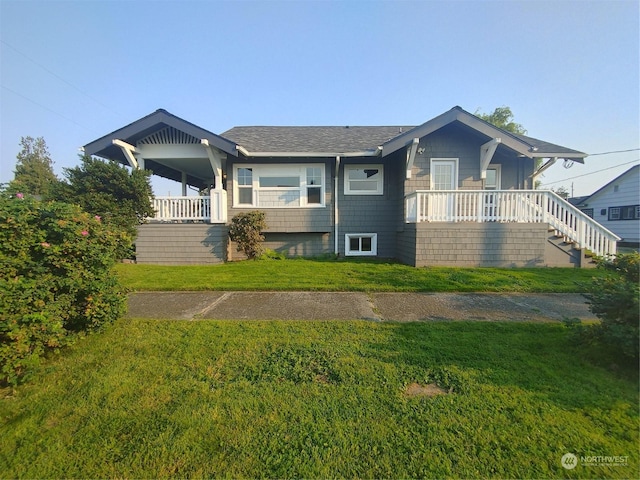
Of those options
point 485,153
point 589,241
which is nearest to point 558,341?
point 589,241

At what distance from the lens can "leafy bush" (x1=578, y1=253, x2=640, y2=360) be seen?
2551mm

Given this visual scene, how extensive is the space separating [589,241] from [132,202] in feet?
41.8

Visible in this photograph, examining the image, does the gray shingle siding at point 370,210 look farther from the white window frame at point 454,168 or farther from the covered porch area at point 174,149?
the covered porch area at point 174,149

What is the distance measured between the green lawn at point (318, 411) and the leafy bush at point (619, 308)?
247 millimetres

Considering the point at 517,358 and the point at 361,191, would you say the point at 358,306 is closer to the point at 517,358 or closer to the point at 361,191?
the point at 517,358

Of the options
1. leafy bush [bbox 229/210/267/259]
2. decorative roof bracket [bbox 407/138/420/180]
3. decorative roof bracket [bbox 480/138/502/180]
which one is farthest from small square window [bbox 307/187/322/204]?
decorative roof bracket [bbox 480/138/502/180]

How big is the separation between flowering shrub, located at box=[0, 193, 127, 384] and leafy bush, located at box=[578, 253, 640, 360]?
17.5ft

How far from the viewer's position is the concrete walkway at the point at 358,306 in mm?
4230

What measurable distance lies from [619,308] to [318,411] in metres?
3.18

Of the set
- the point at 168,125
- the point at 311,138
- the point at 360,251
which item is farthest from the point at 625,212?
the point at 168,125

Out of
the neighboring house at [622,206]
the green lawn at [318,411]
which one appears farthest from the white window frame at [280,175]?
the neighboring house at [622,206]

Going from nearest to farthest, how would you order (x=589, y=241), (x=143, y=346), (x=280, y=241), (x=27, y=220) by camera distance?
(x=27, y=220) → (x=143, y=346) → (x=589, y=241) → (x=280, y=241)

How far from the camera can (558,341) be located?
3295 mm

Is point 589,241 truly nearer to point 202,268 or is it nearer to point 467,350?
point 467,350
